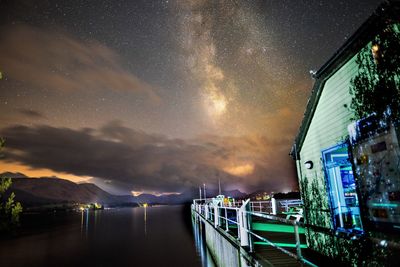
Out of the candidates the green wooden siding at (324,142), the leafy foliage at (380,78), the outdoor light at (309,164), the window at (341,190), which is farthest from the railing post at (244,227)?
the leafy foliage at (380,78)

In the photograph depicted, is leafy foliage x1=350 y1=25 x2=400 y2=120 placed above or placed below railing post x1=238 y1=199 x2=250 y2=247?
above

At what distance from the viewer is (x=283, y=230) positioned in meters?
12.2

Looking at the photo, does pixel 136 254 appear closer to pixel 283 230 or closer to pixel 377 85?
pixel 283 230

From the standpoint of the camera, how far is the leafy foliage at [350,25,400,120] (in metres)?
5.62

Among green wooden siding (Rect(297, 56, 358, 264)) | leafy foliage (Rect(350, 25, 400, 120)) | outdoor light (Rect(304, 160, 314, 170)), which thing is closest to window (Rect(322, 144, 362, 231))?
green wooden siding (Rect(297, 56, 358, 264))

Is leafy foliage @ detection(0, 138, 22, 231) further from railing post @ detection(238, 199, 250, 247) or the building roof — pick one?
the building roof

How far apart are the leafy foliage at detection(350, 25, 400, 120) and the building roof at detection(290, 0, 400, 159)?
0.20 metres

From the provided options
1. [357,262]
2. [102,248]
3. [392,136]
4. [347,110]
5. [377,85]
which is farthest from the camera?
[102,248]

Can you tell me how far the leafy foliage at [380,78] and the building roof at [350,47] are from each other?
0.20 metres

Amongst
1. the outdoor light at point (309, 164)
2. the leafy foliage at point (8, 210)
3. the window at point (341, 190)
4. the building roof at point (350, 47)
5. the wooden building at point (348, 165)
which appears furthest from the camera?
the outdoor light at point (309, 164)

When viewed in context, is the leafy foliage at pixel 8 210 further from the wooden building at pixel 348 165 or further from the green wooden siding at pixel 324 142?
the green wooden siding at pixel 324 142

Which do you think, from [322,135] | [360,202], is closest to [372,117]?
[360,202]

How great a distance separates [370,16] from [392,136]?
3.01 meters

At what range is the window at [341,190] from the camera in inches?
313
